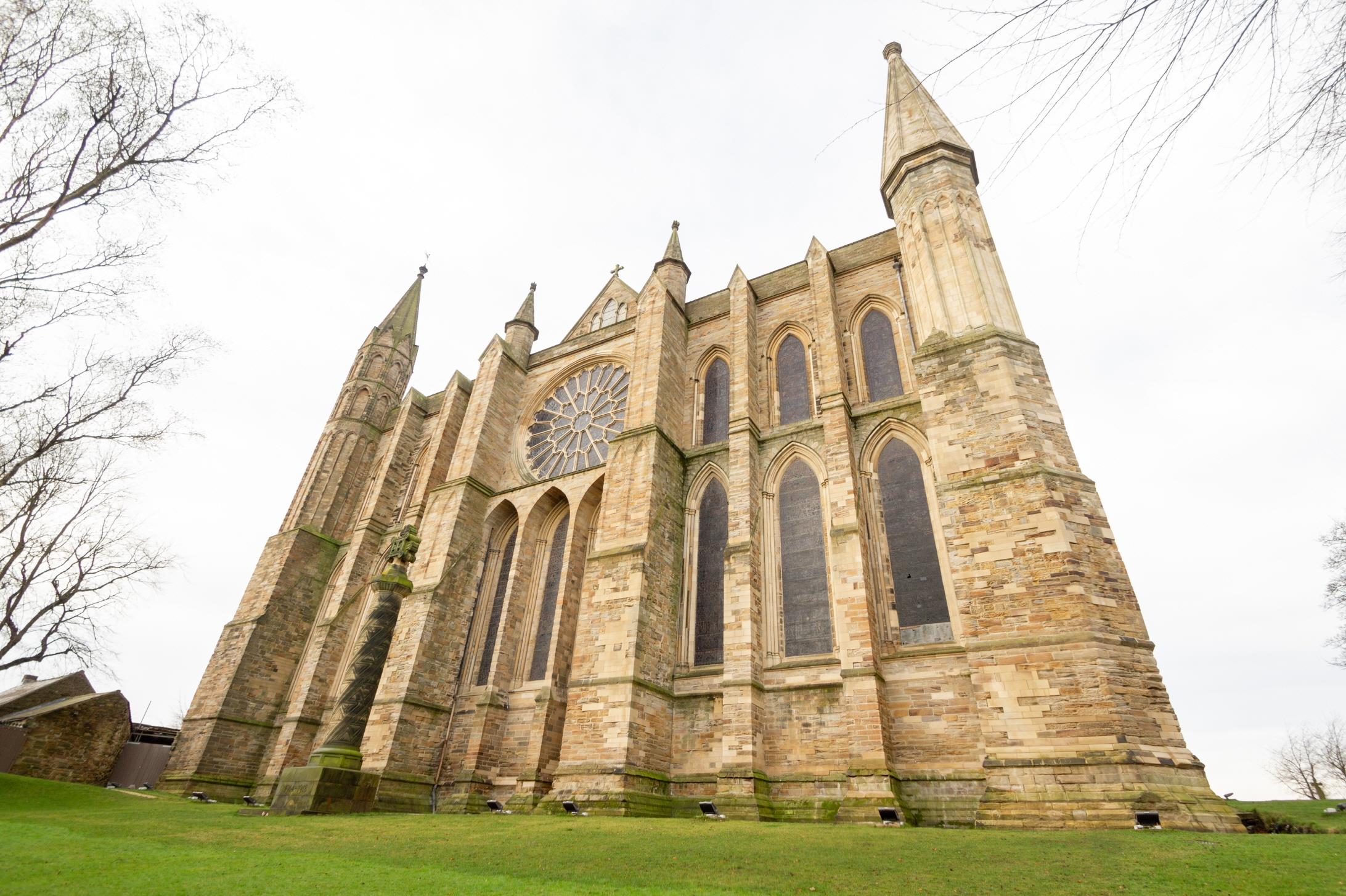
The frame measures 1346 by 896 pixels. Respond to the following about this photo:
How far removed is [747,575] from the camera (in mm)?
12766

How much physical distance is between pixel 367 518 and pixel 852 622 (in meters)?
16.4

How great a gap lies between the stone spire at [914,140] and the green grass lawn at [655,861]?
44.4ft

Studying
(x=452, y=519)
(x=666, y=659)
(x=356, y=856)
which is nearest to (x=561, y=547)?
(x=452, y=519)

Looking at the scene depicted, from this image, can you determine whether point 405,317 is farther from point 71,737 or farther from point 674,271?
point 71,737

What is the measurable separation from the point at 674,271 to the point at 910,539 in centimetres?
1152

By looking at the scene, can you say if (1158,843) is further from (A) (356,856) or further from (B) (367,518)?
(B) (367,518)

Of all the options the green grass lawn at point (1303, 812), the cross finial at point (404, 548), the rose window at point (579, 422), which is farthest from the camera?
the rose window at point (579, 422)

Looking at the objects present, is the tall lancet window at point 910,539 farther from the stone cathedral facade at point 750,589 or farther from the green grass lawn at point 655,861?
the green grass lawn at point 655,861

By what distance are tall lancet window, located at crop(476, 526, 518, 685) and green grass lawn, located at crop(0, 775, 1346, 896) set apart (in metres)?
6.95

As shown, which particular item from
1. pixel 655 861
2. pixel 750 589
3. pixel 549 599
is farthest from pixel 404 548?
pixel 655 861

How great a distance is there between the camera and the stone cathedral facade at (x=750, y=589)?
8664 millimetres

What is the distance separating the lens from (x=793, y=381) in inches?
664

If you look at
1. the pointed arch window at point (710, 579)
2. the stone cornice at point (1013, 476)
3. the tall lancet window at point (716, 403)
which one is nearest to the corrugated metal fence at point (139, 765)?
the pointed arch window at point (710, 579)

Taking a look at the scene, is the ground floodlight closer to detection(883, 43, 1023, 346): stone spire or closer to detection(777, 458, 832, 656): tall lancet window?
detection(777, 458, 832, 656): tall lancet window
